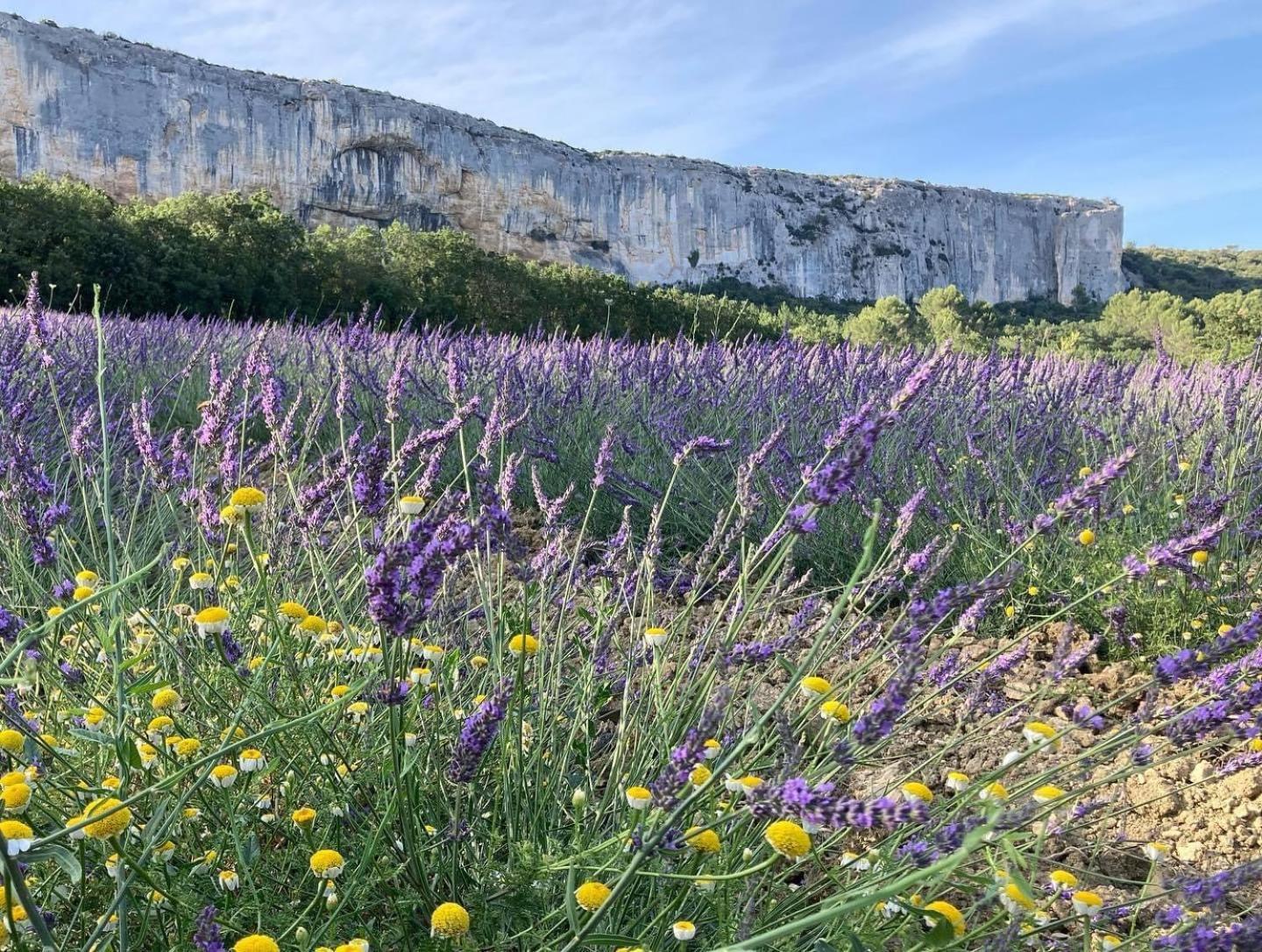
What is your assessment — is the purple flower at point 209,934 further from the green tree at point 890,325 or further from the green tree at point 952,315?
the green tree at point 952,315

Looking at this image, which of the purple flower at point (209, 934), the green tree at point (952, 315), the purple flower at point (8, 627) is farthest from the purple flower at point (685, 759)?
the green tree at point (952, 315)

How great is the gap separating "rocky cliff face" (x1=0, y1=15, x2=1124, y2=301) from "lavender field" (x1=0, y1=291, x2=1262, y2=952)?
49.2 meters

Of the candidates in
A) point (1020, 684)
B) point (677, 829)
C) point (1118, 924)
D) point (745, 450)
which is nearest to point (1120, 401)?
point (745, 450)

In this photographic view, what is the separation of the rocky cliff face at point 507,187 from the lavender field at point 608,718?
49.2 meters

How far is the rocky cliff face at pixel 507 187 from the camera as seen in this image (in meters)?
42.2

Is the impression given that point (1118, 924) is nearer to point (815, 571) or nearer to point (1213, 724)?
point (1213, 724)

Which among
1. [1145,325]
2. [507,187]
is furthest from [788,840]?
[507,187]

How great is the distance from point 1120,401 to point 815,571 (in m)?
2.20

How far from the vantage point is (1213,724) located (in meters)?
1.00

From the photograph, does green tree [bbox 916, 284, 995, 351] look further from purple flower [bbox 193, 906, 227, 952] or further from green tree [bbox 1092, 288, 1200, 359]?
purple flower [bbox 193, 906, 227, 952]

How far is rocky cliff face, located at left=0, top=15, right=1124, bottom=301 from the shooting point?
4225 cm

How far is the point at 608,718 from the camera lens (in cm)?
213

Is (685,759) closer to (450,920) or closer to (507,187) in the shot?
(450,920)

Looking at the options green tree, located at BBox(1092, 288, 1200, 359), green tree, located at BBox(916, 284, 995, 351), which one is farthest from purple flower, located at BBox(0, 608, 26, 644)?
green tree, located at BBox(916, 284, 995, 351)
